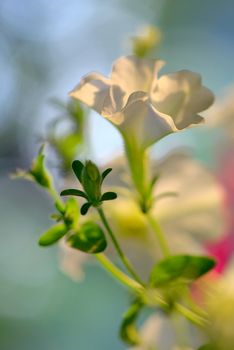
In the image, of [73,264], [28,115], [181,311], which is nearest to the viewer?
[181,311]

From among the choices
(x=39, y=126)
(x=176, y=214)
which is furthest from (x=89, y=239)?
(x=39, y=126)

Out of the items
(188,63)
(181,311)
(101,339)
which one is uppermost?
(188,63)

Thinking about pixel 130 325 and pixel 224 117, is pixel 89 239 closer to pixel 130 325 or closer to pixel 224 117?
pixel 130 325

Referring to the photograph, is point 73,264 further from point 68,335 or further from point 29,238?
point 29,238

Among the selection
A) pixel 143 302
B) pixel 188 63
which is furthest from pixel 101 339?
pixel 143 302

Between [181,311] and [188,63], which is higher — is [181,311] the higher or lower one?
the lower one

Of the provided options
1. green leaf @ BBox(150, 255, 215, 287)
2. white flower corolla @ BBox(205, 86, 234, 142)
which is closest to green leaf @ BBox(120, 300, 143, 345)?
green leaf @ BBox(150, 255, 215, 287)

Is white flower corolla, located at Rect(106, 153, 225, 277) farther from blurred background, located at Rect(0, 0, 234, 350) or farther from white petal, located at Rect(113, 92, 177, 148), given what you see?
blurred background, located at Rect(0, 0, 234, 350)

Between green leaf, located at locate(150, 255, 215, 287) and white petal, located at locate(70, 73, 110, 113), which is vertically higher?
white petal, located at locate(70, 73, 110, 113)
